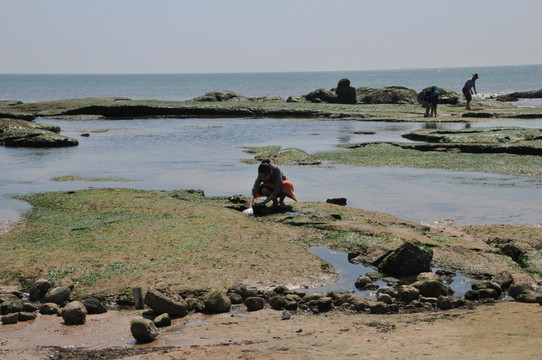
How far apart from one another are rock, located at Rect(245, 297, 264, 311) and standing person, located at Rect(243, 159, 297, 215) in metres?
5.82

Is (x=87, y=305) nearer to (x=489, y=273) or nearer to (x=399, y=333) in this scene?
(x=399, y=333)

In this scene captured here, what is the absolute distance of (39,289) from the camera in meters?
10.5

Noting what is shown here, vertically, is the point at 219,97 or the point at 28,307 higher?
the point at 219,97

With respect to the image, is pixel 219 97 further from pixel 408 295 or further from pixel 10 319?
pixel 10 319

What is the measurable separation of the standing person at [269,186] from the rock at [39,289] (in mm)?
5885

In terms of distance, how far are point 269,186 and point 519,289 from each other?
276 inches

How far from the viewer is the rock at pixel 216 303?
969 centimetres

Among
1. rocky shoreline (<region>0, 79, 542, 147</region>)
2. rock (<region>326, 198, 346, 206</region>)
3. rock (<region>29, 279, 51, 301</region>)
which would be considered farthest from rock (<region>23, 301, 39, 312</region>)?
rocky shoreline (<region>0, 79, 542, 147</region>)

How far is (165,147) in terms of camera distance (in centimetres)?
3338

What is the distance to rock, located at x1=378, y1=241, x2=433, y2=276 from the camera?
11578mm

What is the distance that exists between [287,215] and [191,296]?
5145 millimetres

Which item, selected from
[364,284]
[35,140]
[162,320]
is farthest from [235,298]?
[35,140]

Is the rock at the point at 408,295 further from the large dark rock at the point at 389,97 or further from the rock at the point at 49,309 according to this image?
the large dark rock at the point at 389,97

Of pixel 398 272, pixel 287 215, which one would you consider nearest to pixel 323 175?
pixel 287 215
